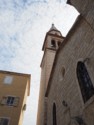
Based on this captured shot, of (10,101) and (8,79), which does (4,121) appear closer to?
(10,101)

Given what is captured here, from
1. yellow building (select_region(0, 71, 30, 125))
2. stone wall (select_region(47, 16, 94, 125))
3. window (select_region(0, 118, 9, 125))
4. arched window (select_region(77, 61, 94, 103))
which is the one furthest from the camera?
yellow building (select_region(0, 71, 30, 125))

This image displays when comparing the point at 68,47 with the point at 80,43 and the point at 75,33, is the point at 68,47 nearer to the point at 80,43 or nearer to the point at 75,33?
the point at 75,33

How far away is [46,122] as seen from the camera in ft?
41.3

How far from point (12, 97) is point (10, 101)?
467 millimetres

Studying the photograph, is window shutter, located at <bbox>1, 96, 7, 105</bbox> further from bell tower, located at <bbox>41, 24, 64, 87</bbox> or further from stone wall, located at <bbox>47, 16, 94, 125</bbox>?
stone wall, located at <bbox>47, 16, 94, 125</bbox>

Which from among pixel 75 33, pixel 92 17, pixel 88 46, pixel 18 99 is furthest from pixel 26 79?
pixel 92 17

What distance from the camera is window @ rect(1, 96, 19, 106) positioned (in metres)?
13.5

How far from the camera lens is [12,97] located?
14156 millimetres

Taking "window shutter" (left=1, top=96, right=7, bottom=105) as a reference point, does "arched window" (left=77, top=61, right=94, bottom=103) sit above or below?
below

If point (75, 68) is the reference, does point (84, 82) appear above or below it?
below

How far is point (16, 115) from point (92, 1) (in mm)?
11122

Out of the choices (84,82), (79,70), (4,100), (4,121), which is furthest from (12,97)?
(84,82)

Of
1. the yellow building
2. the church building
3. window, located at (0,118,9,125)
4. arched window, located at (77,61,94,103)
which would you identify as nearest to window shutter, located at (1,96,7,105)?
the yellow building

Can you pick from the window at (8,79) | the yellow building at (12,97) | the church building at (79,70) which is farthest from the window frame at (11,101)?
the church building at (79,70)
